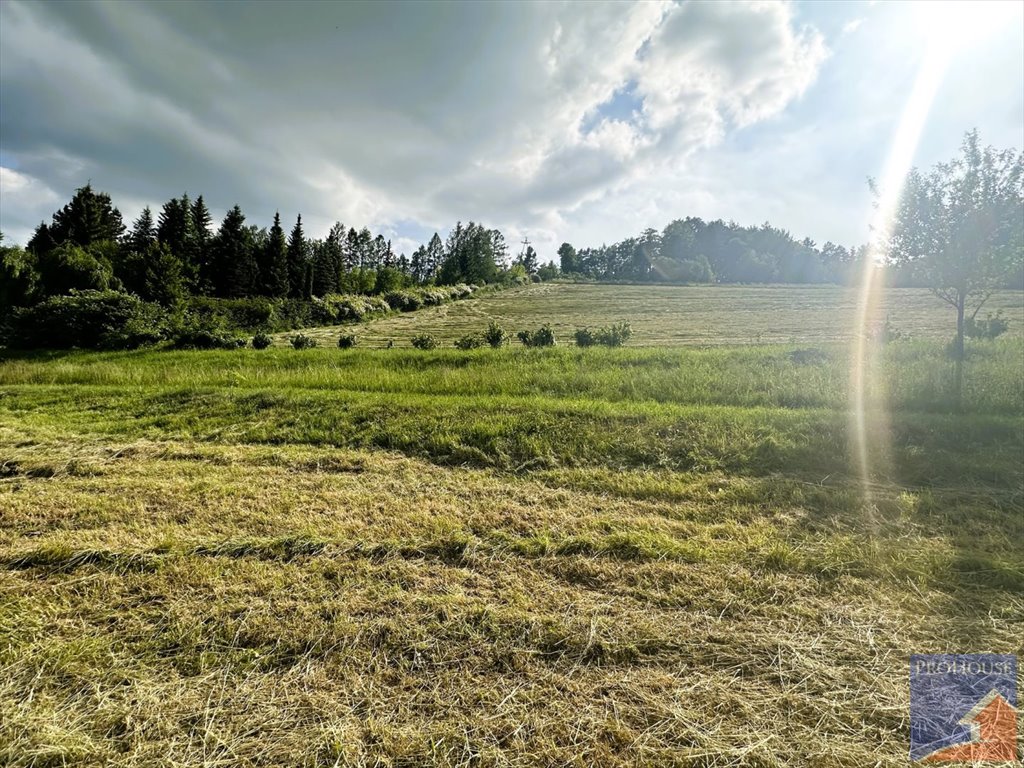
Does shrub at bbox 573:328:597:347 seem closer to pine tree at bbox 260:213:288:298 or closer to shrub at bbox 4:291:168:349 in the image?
shrub at bbox 4:291:168:349

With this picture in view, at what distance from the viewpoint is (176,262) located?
3981 centimetres

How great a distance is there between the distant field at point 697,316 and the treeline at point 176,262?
58.5 ft

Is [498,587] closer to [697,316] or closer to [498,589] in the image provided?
[498,589]

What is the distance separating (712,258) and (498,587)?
383 feet

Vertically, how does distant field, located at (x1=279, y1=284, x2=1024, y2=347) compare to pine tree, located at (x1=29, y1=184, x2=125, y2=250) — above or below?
below

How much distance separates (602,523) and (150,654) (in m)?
3.64

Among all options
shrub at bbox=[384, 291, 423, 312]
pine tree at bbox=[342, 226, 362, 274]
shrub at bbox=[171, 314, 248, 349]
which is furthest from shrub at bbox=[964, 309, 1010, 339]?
pine tree at bbox=[342, 226, 362, 274]

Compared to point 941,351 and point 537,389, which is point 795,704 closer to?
point 537,389

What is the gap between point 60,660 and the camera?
259 centimetres

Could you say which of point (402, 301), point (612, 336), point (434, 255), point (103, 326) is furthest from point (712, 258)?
point (103, 326)

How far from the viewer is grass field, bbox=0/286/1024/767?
2219 millimetres

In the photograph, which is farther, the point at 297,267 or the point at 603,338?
the point at 297,267

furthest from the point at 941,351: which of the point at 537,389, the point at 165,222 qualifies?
the point at 165,222

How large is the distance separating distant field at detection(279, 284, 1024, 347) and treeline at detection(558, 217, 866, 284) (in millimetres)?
39123
